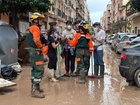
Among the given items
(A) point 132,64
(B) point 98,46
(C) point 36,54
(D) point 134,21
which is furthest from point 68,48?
(D) point 134,21

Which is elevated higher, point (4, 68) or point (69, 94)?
point (4, 68)

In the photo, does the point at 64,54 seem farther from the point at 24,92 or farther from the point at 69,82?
the point at 24,92

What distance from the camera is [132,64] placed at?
21.5 feet

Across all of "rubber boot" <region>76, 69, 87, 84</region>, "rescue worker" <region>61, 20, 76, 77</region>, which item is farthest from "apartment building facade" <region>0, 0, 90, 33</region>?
"rubber boot" <region>76, 69, 87, 84</region>

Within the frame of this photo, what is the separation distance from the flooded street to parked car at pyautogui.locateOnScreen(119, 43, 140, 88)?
0.28 m

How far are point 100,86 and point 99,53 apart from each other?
1.44m

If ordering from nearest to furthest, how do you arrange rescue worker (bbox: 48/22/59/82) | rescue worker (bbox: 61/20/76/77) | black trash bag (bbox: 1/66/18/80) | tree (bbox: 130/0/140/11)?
rescue worker (bbox: 48/22/59/82), black trash bag (bbox: 1/66/18/80), rescue worker (bbox: 61/20/76/77), tree (bbox: 130/0/140/11)

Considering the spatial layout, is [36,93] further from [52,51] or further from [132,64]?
[132,64]

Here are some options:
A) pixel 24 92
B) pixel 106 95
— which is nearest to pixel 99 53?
pixel 106 95

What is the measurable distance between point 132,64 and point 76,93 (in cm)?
168

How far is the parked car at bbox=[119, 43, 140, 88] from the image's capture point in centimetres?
650

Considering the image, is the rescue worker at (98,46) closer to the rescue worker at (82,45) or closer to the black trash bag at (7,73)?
the rescue worker at (82,45)

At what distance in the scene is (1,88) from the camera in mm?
6055

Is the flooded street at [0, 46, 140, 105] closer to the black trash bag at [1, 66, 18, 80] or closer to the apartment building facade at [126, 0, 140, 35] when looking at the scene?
the black trash bag at [1, 66, 18, 80]
